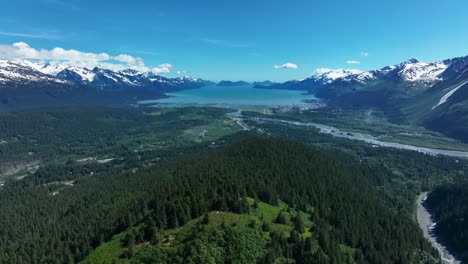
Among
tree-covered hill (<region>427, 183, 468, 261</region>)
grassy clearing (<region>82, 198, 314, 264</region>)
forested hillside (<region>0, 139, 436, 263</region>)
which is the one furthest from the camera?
tree-covered hill (<region>427, 183, 468, 261</region>)

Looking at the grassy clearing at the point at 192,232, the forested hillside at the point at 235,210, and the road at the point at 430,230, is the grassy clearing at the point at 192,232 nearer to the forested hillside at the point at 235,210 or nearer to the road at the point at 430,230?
the forested hillside at the point at 235,210

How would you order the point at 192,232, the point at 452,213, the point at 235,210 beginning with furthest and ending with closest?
the point at 452,213
the point at 235,210
the point at 192,232

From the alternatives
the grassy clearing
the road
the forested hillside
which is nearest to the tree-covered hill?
the road

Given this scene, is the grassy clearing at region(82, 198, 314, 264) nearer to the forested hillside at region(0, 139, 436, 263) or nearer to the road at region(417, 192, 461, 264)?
the forested hillside at region(0, 139, 436, 263)

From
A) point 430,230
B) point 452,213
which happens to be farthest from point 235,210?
point 452,213

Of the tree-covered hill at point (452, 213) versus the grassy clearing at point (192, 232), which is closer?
the grassy clearing at point (192, 232)

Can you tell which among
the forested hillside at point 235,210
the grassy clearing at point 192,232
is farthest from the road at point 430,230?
the grassy clearing at point 192,232

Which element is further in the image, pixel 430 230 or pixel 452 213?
pixel 452 213

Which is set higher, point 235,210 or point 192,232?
point 235,210

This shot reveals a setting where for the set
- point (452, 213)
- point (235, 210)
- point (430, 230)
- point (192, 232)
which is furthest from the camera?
point (452, 213)

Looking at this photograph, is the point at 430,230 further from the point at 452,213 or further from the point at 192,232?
the point at 192,232

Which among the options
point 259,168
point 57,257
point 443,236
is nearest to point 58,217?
point 57,257
